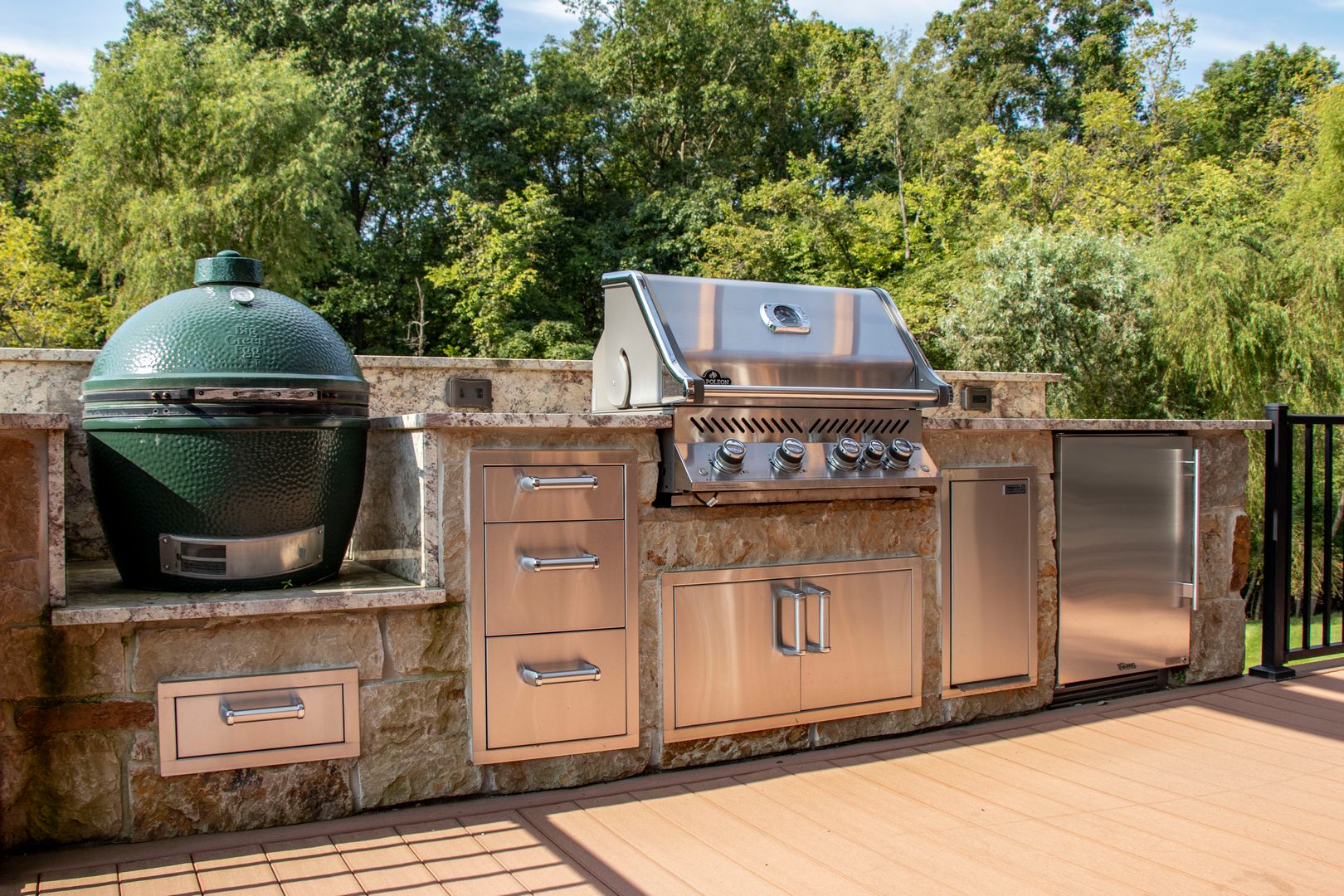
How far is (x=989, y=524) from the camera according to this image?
380 cm

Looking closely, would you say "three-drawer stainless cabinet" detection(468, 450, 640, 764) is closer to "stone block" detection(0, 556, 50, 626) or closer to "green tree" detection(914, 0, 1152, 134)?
"stone block" detection(0, 556, 50, 626)

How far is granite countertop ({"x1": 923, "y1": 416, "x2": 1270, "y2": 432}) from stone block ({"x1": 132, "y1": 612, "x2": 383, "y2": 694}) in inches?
79.1

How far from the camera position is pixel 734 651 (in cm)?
330

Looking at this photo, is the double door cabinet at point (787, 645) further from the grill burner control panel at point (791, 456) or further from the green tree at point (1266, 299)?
the green tree at point (1266, 299)

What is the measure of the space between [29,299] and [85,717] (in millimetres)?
18058

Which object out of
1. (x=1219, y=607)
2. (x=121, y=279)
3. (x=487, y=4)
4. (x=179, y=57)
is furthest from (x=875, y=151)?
(x=1219, y=607)

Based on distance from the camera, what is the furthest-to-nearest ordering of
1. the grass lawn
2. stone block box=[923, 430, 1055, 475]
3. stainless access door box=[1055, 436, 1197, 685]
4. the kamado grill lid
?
the grass lawn < stainless access door box=[1055, 436, 1197, 685] < stone block box=[923, 430, 1055, 475] < the kamado grill lid

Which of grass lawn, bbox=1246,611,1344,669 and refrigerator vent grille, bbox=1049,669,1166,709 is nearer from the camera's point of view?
refrigerator vent grille, bbox=1049,669,1166,709

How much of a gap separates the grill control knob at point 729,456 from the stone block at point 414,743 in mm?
987

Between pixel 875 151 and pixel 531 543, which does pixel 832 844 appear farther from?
pixel 875 151

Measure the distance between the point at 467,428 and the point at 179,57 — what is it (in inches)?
881

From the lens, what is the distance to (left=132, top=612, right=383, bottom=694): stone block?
2.64m

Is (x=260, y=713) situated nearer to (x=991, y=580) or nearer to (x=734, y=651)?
(x=734, y=651)

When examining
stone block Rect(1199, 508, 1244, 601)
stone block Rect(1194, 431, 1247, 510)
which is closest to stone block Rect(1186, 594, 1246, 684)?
stone block Rect(1199, 508, 1244, 601)
